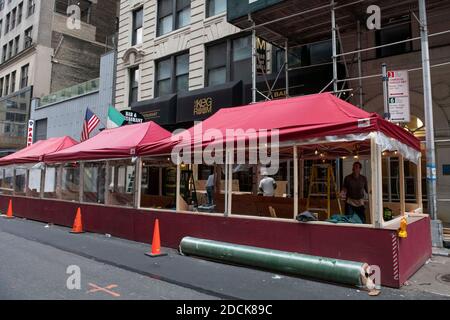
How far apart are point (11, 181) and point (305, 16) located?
15.0m

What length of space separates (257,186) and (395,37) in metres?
6.38

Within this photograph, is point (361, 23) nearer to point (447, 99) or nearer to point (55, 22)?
point (447, 99)

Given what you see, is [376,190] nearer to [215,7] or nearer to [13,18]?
[215,7]

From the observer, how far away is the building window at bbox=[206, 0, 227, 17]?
16728 millimetres

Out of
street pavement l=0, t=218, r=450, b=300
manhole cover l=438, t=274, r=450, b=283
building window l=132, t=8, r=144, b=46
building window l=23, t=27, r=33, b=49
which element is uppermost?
building window l=23, t=27, r=33, b=49

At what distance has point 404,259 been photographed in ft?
21.5

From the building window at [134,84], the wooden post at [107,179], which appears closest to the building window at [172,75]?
the building window at [134,84]

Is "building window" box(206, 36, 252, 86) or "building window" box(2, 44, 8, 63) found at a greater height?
"building window" box(2, 44, 8, 63)

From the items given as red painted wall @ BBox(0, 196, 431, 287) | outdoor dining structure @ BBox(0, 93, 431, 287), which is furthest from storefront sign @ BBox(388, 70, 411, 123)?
red painted wall @ BBox(0, 196, 431, 287)

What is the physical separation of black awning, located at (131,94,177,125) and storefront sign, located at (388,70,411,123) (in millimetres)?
9499

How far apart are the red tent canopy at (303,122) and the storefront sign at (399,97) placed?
1.01 meters

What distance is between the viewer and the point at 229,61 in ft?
53.7

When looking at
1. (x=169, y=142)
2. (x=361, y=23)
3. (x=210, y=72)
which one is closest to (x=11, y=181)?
(x=210, y=72)

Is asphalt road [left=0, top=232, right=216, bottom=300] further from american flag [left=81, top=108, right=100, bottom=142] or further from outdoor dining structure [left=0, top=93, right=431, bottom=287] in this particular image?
american flag [left=81, top=108, right=100, bottom=142]
